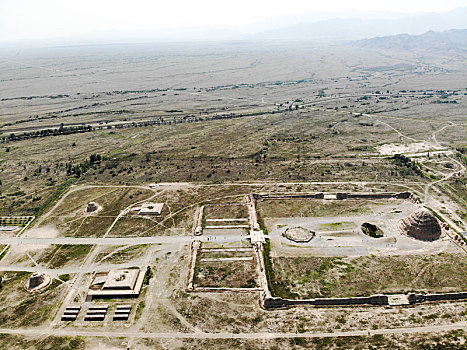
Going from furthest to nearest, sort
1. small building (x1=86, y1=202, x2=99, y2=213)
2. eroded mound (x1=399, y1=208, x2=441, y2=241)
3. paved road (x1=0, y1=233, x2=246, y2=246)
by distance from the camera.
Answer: small building (x1=86, y1=202, x2=99, y2=213), paved road (x1=0, y1=233, x2=246, y2=246), eroded mound (x1=399, y1=208, x2=441, y2=241)

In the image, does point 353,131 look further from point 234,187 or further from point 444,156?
point 234,187

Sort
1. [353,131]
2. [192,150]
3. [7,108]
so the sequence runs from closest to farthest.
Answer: [192,150], [353,131], [7,108]

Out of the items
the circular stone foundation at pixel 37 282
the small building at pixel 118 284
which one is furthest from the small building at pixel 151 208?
the circular stone foundation at pixel 37 282

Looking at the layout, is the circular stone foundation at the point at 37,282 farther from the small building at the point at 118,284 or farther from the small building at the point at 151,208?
the small building at the point at 151,208

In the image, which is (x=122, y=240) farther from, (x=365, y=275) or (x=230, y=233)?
(x=365, y=275)

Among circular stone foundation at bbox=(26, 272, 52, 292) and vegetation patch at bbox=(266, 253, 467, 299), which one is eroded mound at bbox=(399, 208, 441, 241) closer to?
vegetation patch at bbox=(266, 253, 467, 299)

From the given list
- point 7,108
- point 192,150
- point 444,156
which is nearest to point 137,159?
point 192,150

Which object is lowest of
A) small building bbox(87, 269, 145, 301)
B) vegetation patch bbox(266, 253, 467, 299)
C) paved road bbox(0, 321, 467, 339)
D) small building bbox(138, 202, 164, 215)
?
paved road bbox(0, 321, 467, 339)

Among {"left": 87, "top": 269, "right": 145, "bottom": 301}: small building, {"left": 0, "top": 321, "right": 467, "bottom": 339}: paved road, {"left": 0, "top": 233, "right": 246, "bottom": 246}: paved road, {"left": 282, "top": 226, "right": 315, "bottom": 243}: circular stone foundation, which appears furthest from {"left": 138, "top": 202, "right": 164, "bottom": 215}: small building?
{"left": 0, "top": 321, "right": 467, "bottom": 339}: paved road
